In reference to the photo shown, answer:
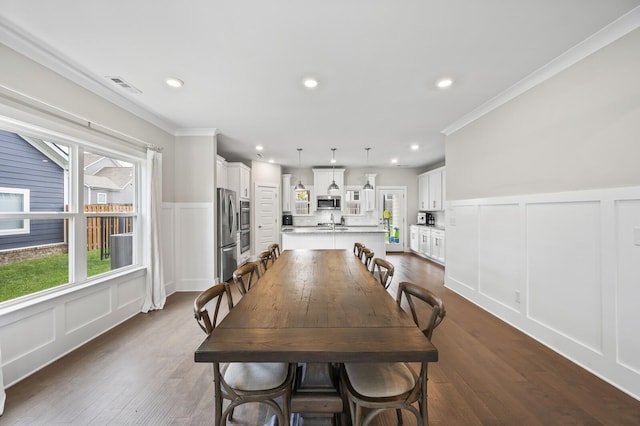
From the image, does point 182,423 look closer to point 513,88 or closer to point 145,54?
point 145,54

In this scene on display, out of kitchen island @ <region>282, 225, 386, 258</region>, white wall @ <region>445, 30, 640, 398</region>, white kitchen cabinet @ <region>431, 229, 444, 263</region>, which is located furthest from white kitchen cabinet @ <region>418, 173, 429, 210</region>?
white wall @ <region>445, 30, 640, 398</region>

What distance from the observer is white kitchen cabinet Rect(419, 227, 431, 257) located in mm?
6649

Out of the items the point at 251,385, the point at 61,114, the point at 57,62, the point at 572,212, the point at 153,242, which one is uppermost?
the point at 57,62

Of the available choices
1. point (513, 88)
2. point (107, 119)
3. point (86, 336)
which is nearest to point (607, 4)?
point (513, 88)

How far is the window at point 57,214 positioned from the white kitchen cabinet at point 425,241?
6392 mm

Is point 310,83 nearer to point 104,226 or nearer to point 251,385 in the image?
point 251,385

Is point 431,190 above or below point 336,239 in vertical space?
above

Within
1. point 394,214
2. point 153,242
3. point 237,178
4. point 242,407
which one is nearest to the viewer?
point 242,407

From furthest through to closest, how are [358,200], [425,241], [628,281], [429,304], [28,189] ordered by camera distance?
[358,200] < [425,241] < [28,189] < [628,281] < [429,304]

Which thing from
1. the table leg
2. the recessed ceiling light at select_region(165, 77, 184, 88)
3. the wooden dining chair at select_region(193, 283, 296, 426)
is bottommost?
the table leg

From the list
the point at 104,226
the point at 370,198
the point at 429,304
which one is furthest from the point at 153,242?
the point at 370,198

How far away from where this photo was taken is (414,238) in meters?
7.54

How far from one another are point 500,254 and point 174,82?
4.20 m

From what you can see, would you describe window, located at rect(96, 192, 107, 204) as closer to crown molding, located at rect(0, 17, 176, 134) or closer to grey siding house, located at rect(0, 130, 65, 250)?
grey siding house, located at rect(0, 130, 65, 250)
